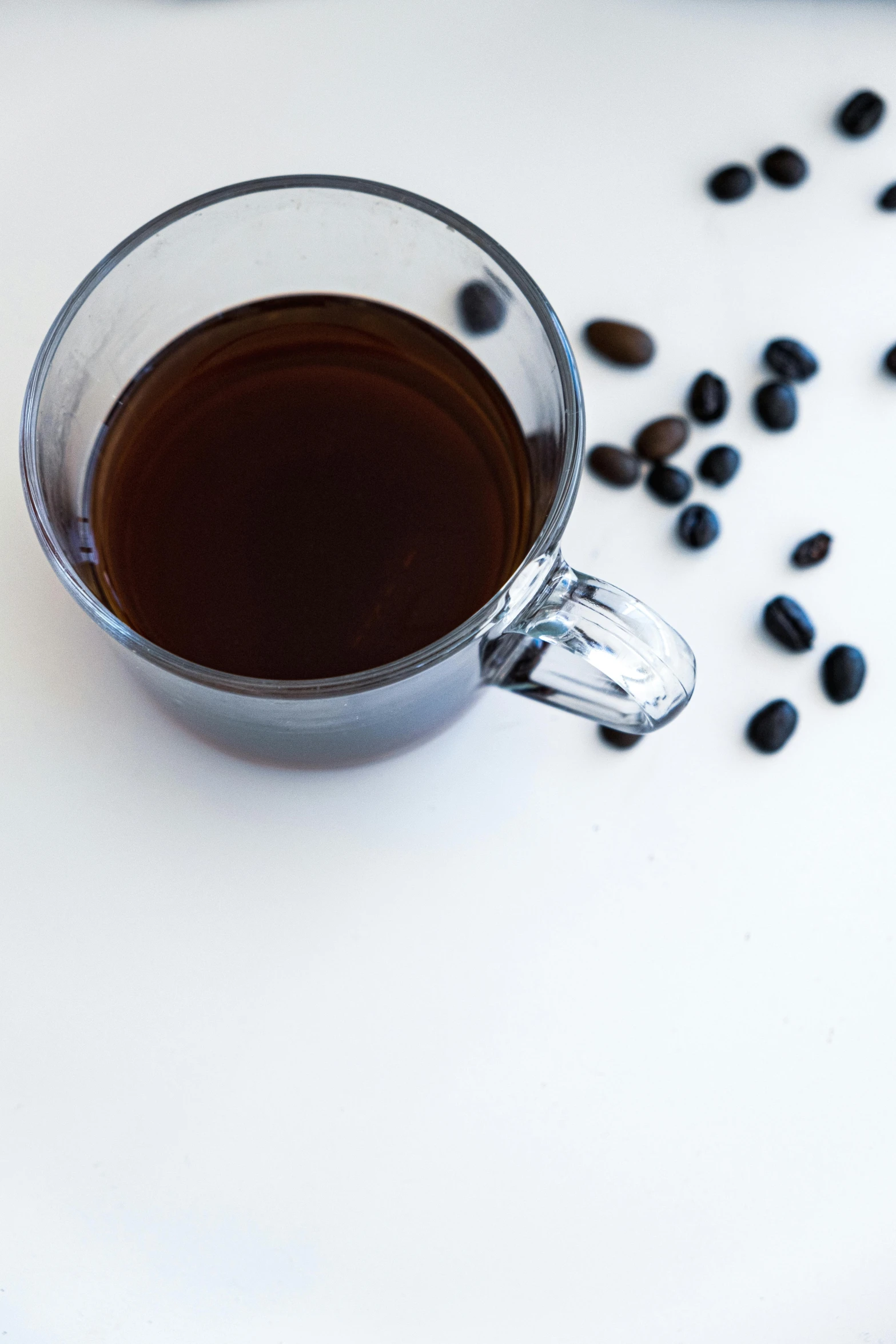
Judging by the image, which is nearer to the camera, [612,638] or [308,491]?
[612,638]

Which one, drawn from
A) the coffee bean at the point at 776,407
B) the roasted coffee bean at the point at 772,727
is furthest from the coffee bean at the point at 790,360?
the roasted coffee bean at the point at 772,727

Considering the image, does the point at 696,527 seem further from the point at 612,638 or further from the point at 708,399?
the point at 612,638

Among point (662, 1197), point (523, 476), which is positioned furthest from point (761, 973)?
point (523, 476)

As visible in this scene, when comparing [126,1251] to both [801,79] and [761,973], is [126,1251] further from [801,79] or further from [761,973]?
[801,79]

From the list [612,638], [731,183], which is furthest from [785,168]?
[612,638]

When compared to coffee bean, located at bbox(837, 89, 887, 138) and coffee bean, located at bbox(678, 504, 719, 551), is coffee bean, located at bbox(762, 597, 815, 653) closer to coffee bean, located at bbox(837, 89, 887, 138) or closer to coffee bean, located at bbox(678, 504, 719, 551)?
coffee bean, located at bbox(678, 504, 719, 551)

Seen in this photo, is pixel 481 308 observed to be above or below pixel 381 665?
above
